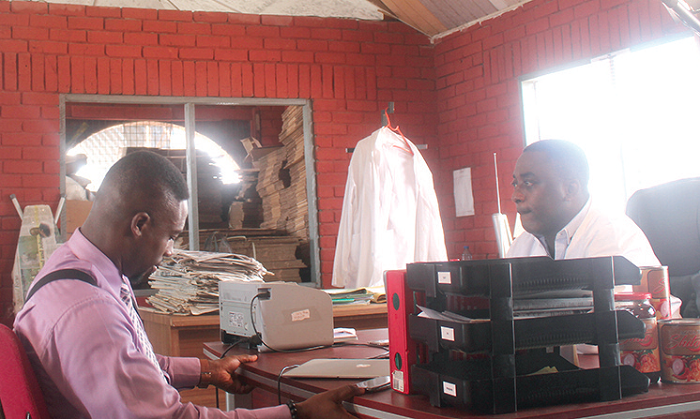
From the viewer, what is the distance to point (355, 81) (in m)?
5.22

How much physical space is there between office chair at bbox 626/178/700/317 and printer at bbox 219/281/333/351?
134 centimetres

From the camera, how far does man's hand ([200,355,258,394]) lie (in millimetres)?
1952

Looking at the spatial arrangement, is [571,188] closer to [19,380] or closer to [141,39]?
[19,380]

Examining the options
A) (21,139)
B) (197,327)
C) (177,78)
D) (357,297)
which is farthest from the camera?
(177,78)

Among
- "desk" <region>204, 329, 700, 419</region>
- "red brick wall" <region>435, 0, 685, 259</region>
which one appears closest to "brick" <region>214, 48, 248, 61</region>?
"red brick wall" <region>435, 0, 685, 259</region>

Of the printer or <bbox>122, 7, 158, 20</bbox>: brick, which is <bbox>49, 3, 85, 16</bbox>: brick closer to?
<bbox>122, 7, 158, 20</bbox>: brick

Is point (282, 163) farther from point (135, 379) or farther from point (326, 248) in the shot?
point (135, 379)

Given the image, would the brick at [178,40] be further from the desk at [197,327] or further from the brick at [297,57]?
the desk at [197,327]

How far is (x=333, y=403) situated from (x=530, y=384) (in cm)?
44

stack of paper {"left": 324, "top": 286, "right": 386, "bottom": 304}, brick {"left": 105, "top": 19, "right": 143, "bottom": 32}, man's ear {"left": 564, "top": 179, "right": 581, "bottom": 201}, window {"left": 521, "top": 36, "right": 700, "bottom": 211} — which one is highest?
brick {"left": 105, "top": 19, "right": 143, "bottom": 32}

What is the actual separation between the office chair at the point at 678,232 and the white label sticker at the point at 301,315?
140 centimetres

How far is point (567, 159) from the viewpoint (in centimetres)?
236

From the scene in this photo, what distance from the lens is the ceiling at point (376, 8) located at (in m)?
4.79

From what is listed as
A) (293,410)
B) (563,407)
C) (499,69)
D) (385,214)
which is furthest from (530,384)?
(499,69)
